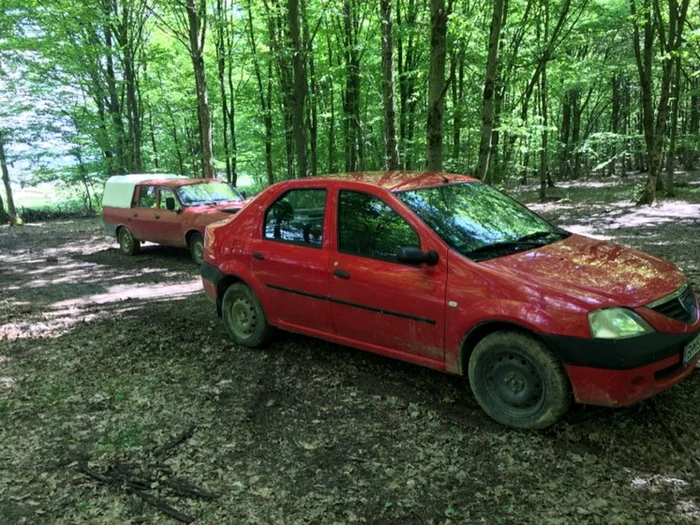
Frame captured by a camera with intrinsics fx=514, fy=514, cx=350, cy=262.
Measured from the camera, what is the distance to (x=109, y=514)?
10.00ft

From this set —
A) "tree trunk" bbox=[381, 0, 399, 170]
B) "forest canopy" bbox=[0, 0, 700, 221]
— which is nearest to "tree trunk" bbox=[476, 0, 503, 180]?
"forest canopy" bbox=[0, 0, 700, 221]

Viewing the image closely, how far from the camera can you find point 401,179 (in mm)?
4723

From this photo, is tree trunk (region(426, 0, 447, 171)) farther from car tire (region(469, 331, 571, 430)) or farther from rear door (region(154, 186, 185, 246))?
rear door (region(154, 186, 185, 246))

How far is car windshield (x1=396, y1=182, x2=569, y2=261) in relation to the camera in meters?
3.99

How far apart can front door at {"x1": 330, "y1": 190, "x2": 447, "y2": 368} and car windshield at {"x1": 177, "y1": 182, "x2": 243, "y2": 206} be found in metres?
7.12

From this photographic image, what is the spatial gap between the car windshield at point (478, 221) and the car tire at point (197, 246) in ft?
23.4

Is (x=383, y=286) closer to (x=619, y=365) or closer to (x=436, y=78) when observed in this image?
(x=619, y=365)

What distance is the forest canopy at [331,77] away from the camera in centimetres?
1398

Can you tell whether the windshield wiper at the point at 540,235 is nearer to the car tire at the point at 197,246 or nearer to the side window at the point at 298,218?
the side window at the point at 298,218

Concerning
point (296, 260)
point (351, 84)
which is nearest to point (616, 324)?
point (296, 260)

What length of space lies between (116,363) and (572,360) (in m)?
4.48

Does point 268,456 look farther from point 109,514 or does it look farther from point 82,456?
point 82,456

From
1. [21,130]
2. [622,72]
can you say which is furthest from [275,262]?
[622,72]

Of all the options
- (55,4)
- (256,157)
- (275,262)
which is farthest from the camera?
(256,157)
